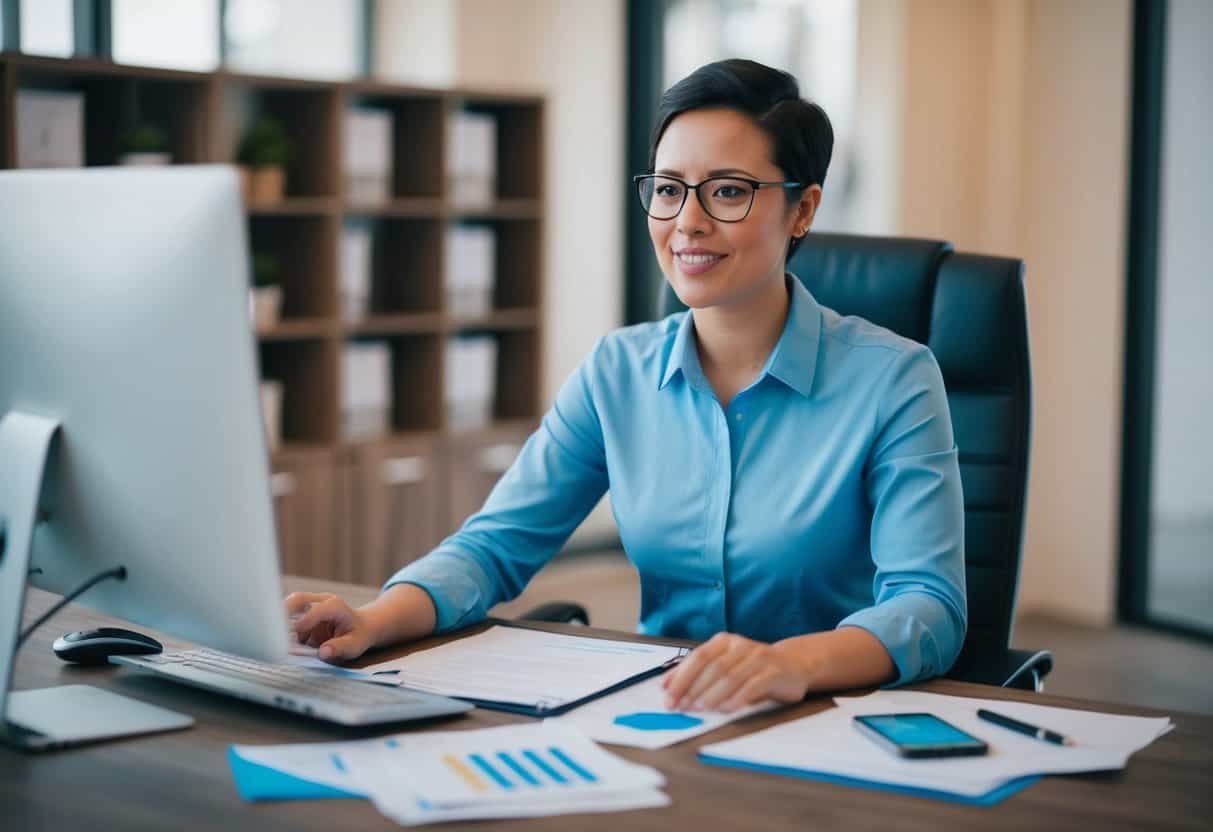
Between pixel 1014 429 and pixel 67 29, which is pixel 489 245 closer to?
pixel 67 29

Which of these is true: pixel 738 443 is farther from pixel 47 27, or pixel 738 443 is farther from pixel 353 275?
pixel 47 27

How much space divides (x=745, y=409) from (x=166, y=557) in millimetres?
797

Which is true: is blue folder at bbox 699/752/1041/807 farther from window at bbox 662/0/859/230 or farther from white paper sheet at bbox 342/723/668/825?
window at bbox 662/0/859/230

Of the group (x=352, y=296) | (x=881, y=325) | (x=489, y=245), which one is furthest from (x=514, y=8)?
(x=881, y=325)

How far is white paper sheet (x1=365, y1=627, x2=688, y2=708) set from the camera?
1423mm

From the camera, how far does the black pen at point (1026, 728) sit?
127 centimetres

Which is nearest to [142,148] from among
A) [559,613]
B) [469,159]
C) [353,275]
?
[353,275]

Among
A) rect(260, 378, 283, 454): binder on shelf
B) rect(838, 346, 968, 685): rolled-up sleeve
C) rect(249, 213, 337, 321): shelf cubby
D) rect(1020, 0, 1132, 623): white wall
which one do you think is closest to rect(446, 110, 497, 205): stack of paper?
rect(249, 213, 337, 321): shelf cubby

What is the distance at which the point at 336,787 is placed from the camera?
1169 millimetres

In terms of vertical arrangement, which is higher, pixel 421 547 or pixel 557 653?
pixel 557 653

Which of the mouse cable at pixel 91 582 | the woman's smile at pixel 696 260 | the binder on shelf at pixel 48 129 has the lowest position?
the mouse cable at pixel 91 582

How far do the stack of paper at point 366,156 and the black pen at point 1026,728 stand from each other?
3.04 metres

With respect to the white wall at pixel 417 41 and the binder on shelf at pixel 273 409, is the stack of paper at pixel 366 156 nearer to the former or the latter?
the white wall at pixel 417 41

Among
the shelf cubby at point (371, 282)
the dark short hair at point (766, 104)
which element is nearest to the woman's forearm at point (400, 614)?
the dark short hair at point (766, 104)
